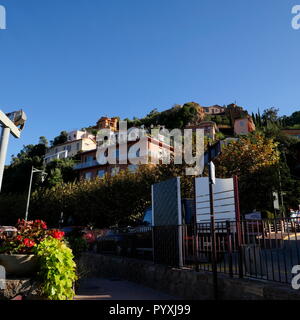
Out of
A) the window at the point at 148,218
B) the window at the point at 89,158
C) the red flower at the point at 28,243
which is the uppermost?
the window at the point at 89,158

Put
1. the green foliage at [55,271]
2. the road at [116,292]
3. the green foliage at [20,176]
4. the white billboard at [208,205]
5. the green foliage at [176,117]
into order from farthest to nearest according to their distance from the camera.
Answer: the green foliage at [176,117] < the green foliage at [20,176] < the white billboard at [208,205] < the road at [116,292] < the green foliage at [55,271]

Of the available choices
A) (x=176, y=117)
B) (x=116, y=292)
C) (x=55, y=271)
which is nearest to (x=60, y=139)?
(x=176, y=117)

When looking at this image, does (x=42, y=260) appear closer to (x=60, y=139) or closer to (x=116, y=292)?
(x=116, y=292)

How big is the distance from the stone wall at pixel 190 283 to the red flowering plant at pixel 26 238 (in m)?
3.22

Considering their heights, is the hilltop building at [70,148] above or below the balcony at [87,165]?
above

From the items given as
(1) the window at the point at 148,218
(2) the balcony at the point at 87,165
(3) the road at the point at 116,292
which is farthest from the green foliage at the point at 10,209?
(3) the road at the point at 116,292

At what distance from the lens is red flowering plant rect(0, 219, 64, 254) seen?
4832mm

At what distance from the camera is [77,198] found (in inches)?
1192

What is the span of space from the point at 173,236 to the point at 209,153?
9.49 feet

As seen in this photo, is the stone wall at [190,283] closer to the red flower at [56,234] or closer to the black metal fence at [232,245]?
the black metal fence at [232,245]

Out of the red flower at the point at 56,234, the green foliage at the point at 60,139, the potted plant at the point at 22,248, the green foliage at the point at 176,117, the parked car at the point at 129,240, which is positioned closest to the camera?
the potted plant at the point at 22,248

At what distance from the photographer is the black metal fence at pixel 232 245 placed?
5.76 m

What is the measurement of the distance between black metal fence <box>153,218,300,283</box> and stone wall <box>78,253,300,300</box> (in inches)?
11.6

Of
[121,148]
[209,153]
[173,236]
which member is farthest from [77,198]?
[209,153]
